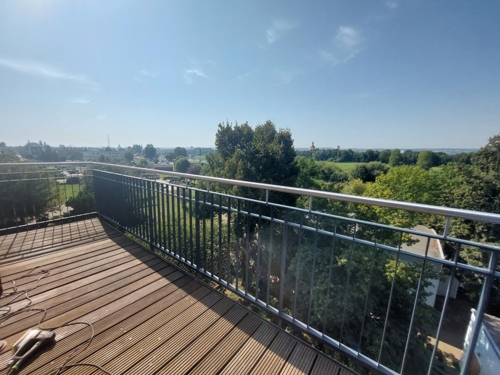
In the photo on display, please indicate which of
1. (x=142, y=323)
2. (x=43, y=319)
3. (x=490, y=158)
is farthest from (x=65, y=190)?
(x=490, y=158)

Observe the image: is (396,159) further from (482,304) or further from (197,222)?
(482,304)

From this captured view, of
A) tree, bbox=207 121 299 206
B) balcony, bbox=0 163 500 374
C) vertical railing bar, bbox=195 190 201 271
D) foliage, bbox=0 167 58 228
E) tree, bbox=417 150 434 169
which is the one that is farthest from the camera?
tree, bbox=417 150 434 169

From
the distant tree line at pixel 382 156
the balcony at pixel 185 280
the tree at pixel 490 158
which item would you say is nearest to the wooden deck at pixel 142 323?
the balcony at pixel 185 280

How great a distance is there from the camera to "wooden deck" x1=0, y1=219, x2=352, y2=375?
1.38 m

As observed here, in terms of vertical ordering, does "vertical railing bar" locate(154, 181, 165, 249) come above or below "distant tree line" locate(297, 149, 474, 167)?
below

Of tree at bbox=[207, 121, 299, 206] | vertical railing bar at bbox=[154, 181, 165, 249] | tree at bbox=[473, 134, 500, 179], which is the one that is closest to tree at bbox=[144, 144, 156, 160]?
tree at bbox=[207, 121, 299, 206]

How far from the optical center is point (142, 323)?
66.7 inches

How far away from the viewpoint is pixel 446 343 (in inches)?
443

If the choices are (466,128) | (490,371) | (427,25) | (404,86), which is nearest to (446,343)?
(490,371)

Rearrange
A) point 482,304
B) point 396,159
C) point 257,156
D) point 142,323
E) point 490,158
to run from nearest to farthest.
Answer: point 482,304 < point 142,323 < point 490,158 < point 257,156 < point 396,159

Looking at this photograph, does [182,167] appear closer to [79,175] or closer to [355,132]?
[355,132]

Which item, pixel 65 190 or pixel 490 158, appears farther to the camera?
pixel 490 158

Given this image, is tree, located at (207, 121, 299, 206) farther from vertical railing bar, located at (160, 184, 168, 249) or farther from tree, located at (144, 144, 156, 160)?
tree, located at (144, 144, 156, 160)

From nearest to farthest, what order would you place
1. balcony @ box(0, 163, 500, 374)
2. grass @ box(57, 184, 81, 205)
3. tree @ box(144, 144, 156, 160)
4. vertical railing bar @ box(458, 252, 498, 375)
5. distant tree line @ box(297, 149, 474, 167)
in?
vertical railing bar @ box(458, 252, 498, 375) → balcony @ box(0, 163, 500, 374) → grass @ box(57, 184, 81, 205) → distant tree line @ box(297, 149, 474, 167) → tree @ box(144, 144, 156, 160)
